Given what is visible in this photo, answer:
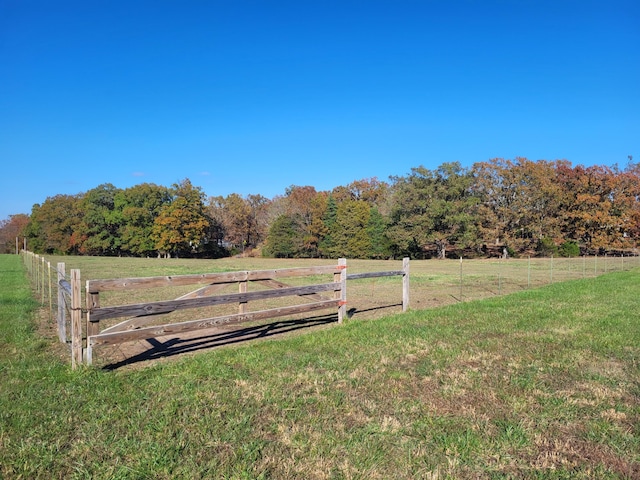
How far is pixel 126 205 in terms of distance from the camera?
62.8m

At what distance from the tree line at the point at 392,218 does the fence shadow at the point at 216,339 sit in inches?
1731

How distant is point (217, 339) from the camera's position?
25.0ft

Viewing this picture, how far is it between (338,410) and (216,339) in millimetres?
4002

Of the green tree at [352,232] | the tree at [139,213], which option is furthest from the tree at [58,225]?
the green tree at [352,232]

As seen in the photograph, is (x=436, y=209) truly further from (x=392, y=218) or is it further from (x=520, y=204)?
(x=520, y=204)

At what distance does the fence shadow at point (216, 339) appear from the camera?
6486 millimetres

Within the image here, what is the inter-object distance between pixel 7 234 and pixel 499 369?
103986 mm

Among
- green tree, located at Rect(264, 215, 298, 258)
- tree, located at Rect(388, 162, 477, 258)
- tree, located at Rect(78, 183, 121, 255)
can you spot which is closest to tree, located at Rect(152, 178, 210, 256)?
tree, located at Rect(78, 183, 121, 255)

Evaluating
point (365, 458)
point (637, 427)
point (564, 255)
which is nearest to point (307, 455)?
point (365, 458)

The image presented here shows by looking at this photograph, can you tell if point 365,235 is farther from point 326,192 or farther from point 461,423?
point 461,423

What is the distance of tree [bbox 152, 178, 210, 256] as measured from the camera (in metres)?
59.2

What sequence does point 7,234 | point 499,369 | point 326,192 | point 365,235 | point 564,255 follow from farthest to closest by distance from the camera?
point 7,234 → point 326,192 → point 365,235 → point 564,255 → point 499,369

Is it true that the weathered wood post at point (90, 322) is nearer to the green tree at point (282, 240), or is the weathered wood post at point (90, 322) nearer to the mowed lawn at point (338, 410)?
the mowed lawn at point (338, 410)

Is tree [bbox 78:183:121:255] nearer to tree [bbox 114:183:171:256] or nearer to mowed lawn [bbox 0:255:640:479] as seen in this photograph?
tree [bbox 114:183:171:256]
